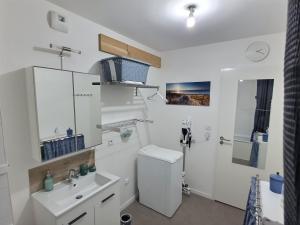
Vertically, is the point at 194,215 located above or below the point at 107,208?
below

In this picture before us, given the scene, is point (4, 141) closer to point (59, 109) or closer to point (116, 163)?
point (59, 109)

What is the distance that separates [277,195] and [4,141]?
2278 mm

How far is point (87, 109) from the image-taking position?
5.99 ft

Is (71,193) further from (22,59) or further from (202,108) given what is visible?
(202,108)

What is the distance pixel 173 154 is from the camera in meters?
2.47

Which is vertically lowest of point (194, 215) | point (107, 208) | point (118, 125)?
point (194, 215)

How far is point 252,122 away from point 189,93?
102cm

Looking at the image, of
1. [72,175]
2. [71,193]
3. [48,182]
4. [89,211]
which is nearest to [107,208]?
[89,211]

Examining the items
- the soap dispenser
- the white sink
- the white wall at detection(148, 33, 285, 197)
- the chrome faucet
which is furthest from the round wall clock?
the soap dispenser

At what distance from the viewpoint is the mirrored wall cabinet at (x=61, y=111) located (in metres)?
1.42

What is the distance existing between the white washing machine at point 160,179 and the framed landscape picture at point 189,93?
0.92 meters

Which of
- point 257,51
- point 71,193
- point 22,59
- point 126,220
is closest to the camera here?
point 22,59

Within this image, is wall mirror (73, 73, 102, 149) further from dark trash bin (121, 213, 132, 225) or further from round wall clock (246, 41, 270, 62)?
round wall clock (246, 41, 270, 62)

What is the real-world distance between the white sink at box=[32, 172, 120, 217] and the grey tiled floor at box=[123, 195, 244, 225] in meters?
0.86
